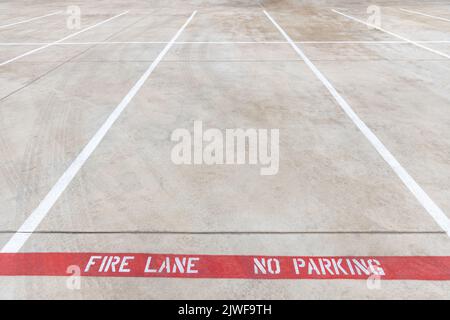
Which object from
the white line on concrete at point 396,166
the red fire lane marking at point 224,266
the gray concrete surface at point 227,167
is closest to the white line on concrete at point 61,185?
the gray concrete surface at point 227,167

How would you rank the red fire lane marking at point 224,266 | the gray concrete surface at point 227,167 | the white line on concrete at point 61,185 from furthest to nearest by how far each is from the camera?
the white line on concrete at point 61,185, the gray concrete surface at point 227,167, the red fire lane marking at point 224,266

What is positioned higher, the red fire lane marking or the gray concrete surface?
the gray concrete surface

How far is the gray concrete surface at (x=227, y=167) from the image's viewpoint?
3852 mm

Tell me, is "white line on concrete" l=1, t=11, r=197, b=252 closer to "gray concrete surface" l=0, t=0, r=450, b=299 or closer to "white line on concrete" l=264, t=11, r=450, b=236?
"gray concrete surface" l=0, t=0, r=450, b=299

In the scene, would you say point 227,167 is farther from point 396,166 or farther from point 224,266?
point 396,166

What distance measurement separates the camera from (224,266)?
3.62m

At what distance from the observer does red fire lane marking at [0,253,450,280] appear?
3.52 m

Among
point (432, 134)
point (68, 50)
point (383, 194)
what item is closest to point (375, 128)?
point (432, 134)

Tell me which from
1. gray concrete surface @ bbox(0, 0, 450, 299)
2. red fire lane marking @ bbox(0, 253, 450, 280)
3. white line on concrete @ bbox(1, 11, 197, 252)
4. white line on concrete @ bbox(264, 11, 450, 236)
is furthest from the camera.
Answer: white line on concrete @ bbox(264, 11, 450, 236)

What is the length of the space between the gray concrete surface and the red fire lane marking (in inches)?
3.6

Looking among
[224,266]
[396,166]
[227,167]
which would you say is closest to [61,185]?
[227,167]

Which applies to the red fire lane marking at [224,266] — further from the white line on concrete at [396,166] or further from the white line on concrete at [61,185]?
the white line on concrete at [396,166]

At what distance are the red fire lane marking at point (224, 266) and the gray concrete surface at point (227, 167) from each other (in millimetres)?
91

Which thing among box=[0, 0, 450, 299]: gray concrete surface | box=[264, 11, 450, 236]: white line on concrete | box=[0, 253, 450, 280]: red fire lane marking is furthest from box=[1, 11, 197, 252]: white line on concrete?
box=[264, 11, 450, 236]: white line on concrete
